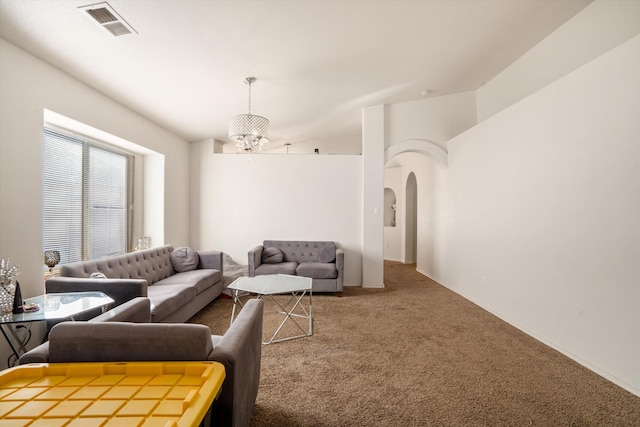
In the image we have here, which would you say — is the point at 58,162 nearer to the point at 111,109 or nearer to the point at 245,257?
the point at 111,109

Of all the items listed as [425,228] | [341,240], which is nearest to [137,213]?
[341,240]

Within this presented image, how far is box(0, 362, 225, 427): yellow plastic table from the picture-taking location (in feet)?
2.98

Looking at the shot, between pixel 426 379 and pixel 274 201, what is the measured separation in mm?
4056

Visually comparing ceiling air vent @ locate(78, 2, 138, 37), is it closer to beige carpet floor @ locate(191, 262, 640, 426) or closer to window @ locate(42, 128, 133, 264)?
window @ locate(42, 128, 133, 264)

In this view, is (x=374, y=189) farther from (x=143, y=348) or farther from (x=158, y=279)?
(x=143, y=348)

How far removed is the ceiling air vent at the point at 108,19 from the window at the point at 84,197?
62.5 inches

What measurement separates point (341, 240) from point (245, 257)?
1873mm

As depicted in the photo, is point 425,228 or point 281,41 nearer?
point 281,41

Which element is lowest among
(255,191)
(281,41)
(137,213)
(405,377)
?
(405,377)

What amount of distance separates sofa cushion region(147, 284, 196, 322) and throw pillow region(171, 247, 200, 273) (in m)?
0.73

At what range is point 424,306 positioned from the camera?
13.8ft

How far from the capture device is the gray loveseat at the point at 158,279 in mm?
2689

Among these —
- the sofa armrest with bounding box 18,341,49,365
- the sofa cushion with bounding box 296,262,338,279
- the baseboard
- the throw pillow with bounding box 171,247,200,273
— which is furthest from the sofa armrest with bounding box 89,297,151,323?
the baseboard

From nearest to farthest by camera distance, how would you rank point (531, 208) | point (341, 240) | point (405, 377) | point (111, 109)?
point (405, 377), point (531, 208), point (111, 109), point (341, 240)
